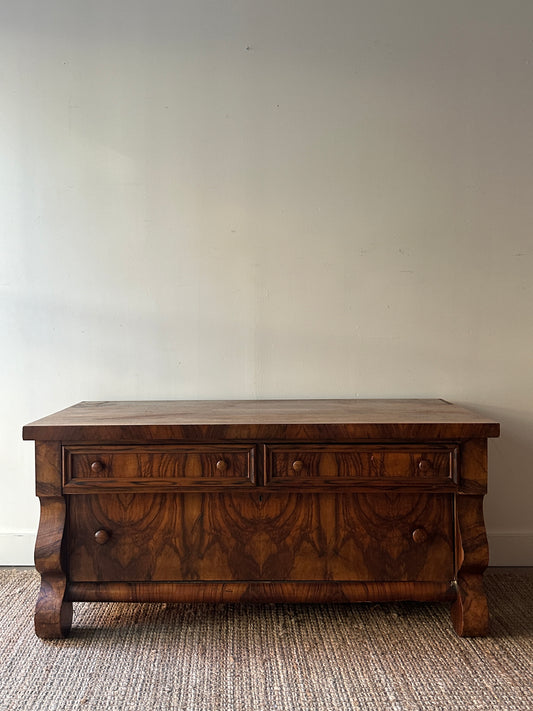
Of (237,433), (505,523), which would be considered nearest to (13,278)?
(237,433)

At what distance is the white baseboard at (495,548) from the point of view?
2.37 metres

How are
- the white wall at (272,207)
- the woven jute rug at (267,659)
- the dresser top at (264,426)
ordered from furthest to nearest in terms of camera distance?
the white wall at (272,207)
the dresser top at (264,426)
the woven jute rug at (267,659)

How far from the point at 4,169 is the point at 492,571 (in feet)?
8.07

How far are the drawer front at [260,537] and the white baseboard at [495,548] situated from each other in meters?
0.64

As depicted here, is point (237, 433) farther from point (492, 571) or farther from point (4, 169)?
point (4, 169)

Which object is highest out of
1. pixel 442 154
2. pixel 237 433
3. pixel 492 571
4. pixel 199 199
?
pixel 442 154

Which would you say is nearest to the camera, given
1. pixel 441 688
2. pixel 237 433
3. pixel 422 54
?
pixel 441 688

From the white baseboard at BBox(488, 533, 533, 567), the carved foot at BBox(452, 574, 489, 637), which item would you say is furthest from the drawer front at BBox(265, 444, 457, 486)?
the white baseboard at BBox(488, 533, 533, 567)

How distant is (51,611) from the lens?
1.82 metres

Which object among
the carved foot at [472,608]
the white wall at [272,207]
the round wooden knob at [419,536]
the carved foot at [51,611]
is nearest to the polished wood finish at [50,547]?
the carved foot at [51,611]

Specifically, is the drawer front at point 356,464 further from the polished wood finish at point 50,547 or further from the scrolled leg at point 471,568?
the polished wood finish at point 50,547

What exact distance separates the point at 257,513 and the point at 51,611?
69cm

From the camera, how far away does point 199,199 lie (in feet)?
7.67

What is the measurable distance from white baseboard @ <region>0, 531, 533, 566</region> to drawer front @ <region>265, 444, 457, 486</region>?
76cm
